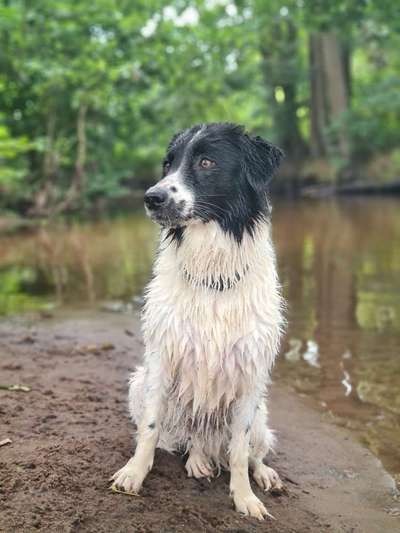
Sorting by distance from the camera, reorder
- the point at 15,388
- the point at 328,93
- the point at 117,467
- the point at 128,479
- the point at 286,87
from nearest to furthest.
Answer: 1. the point at 128,479
2. the point at 117,467
3. the point at 15,388
4. the point at 328,93
5. the point at 286,87

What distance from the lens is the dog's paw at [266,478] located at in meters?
3.52

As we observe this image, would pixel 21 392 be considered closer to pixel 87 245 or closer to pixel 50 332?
pixel 50 332

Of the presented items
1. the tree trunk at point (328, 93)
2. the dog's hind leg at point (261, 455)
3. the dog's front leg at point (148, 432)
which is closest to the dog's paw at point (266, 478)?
the dog's hind leg at point (261, 455)

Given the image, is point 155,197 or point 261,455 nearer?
point 155,197

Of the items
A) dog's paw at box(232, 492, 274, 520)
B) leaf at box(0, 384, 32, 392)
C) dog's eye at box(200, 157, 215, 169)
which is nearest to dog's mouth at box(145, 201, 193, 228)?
dog's eye at box(200, 157, 215, 169)

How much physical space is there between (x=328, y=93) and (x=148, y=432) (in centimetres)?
3058

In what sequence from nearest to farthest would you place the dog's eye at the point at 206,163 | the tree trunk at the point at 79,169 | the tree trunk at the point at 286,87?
the dog's eye at the point at 206,163, the tree trunk at the point at 79,169, the tree trunk at the point at 286,87

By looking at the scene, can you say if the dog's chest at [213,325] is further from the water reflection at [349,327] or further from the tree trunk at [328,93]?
the tree trunk at [328,93]

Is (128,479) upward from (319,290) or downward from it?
upward

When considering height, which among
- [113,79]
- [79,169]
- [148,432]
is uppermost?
[113,79]

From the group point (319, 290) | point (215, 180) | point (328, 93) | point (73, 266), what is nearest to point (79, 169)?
point (73, 266)

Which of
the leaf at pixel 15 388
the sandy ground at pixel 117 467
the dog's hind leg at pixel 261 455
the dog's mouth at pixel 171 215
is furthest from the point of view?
the leaf at pixel 15 388

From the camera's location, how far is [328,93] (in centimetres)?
3122

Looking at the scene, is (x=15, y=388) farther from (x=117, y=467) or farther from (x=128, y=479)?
(x=128, y=479)
